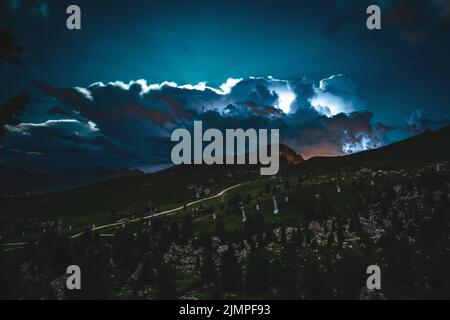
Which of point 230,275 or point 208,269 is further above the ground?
point 208,269

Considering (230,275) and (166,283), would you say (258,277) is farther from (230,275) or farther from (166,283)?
(166,283)

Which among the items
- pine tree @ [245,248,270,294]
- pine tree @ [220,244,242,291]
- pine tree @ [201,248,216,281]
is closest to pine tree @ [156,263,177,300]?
pine tree @ [201,248,216,281]

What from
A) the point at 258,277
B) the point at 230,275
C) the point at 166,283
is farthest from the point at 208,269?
the point at 258,277

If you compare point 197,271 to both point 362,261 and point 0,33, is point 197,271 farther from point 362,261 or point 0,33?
point 0,33

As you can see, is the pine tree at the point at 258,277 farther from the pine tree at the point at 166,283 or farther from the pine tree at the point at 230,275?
the pine tree at the point at 166,283

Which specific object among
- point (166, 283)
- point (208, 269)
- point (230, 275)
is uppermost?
point (208, 269)

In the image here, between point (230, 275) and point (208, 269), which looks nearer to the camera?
point (230, 275)

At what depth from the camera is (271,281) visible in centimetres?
5075

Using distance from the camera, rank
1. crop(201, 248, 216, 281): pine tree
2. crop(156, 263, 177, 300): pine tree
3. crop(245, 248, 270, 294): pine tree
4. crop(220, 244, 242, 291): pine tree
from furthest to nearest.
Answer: crop(201, 248, 216, 281): pine tree, crop(220, 244, 242, 291): pine tree, crop(245, 248, 270, 294): pine tree, crop(156, 263, 177, 300): pine tree

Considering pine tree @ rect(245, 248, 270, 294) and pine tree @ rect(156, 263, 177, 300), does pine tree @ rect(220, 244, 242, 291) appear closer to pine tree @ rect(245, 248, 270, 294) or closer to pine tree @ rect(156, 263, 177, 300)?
pine tree @ rect(245, 248, 270, 294)

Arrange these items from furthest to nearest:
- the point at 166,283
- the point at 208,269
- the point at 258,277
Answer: the point at 208,269
the point at 166,283
the point at 258,277

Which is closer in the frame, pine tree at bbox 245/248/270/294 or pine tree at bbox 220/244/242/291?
pine tree at bbox 245/248/270/294

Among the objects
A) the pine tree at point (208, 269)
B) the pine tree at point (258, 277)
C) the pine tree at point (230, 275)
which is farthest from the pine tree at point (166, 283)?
the pine tree at point (258, 277)
